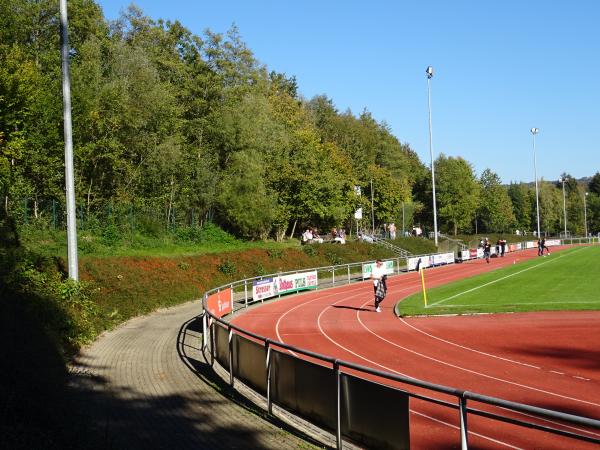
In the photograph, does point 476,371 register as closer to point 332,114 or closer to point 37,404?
point 37,404

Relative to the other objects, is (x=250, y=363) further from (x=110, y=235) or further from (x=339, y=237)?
(x=339, y=237)

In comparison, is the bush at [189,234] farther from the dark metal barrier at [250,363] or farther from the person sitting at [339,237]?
the dark metal barrier at [250,363]

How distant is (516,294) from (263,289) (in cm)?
1233

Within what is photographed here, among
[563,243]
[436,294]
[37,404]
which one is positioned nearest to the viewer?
[37,404]

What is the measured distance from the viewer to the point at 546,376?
41.6 ft

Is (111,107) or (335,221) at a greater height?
(111,107)

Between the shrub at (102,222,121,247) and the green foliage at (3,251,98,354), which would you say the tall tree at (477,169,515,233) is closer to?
the shrub at (102,222,121,247)

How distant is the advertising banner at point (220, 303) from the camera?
66.5 feet

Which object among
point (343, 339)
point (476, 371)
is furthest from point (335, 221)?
point (476, 371)

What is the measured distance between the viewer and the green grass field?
23.1 metres

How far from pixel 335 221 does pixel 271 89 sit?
75.8ft

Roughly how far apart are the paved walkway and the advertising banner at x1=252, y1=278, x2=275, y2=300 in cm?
1014

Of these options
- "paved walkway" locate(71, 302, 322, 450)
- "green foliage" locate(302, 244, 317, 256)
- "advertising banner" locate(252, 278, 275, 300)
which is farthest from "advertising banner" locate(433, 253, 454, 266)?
"paved walkway" locate(71, 302, 322, 450)

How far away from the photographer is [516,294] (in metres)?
27.6
